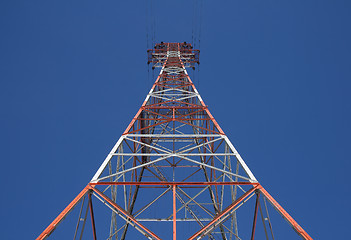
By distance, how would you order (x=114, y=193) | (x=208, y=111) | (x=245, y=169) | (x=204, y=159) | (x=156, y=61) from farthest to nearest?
(x=156, y=61), (x=204, y=159), (x=208, y=111), (x=114, y=193), (x=245, y=169)

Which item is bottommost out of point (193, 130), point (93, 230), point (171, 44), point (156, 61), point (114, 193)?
point (93, 230)

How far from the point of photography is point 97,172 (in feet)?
22.3

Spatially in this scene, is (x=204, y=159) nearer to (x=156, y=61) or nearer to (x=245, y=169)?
(x=245, y=169)

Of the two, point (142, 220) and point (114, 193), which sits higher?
point (114, 193)

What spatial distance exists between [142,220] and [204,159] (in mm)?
5070

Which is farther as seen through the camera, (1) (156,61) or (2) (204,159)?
(1) (156,61)

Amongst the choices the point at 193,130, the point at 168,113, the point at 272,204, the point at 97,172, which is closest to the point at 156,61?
the point at 193,130

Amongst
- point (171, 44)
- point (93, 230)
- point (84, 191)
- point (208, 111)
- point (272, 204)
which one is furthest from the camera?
point (171, 44)

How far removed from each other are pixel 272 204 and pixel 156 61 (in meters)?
19.0

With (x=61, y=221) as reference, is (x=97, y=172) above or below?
above

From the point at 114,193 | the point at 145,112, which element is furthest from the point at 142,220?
the point at 145,112

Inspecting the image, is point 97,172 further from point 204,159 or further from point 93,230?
point 204,159

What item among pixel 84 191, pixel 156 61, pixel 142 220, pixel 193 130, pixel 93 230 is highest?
pixel 156 61

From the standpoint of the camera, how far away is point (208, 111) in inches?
440
